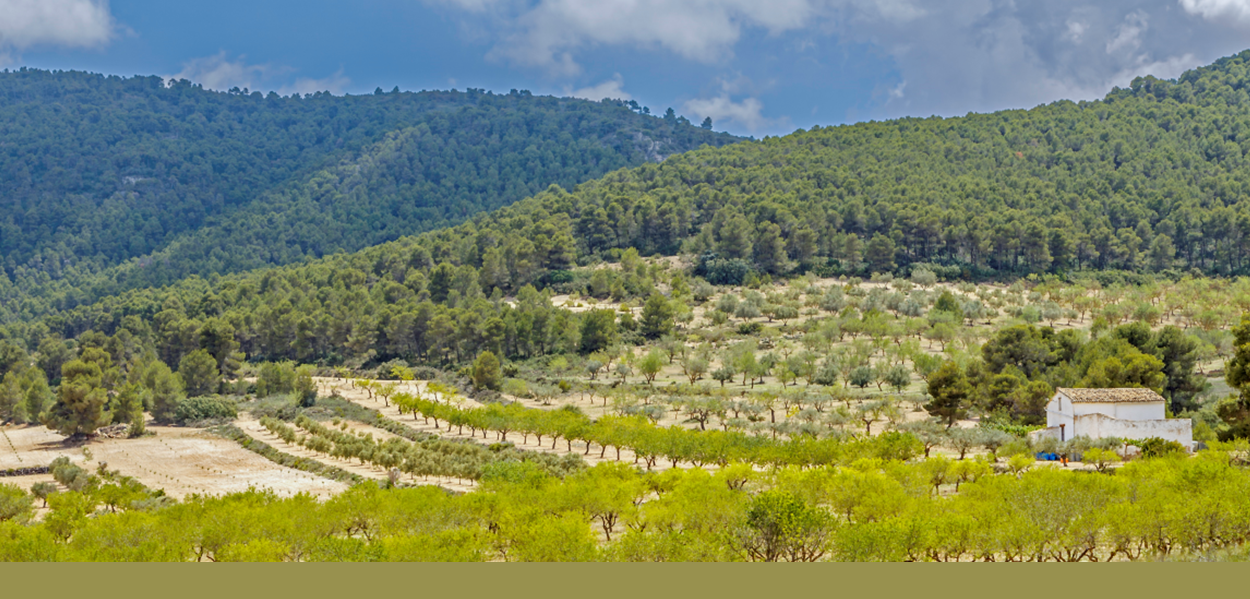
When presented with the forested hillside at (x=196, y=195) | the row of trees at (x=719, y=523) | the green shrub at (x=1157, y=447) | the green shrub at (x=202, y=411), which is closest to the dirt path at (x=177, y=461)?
the green shrub at (x=202, y=411)

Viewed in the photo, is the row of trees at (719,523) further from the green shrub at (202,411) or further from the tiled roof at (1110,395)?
the green shrub at (202,411)

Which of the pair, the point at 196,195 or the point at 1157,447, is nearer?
the point at 1157,447

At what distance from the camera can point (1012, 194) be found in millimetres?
96750

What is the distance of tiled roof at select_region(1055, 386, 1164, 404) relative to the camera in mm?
34438

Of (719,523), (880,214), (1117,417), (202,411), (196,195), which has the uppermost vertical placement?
(196,195)

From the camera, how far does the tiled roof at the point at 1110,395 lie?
3444 cm

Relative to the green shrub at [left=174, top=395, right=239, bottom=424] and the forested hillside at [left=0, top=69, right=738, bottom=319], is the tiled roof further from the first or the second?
the forested hillside at [left=0, top=69, right=738, bottom=319]

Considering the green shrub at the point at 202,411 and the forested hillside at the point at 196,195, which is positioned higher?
the forested hillside at the point at 196,195

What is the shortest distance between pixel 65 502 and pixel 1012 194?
89475 millimetres

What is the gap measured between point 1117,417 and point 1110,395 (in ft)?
3.67

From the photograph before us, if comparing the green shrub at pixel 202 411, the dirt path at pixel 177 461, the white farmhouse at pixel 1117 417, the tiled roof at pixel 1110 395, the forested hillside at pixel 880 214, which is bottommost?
the dirt path at pixel 177 461

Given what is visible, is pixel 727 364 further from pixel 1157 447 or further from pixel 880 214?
pixel 880 214

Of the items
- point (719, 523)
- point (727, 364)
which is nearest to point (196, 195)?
point (727, 364)

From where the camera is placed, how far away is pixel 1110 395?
3512 centimetres
